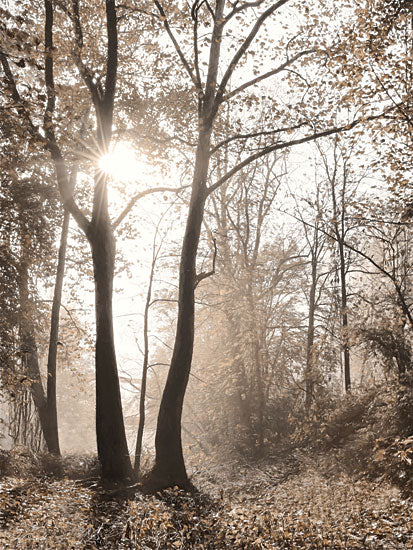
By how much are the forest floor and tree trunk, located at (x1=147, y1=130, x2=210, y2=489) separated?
2.05ft

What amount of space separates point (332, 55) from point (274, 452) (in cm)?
1052

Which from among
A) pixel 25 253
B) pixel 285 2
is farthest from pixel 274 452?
pixel 285 2

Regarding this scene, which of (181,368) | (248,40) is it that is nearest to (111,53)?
(248,40)

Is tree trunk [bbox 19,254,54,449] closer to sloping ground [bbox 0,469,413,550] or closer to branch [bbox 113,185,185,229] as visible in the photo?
branch [bbox 113,185,185,229]

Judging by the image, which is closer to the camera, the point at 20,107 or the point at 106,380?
the point at 20,107

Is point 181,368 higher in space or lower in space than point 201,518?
higher

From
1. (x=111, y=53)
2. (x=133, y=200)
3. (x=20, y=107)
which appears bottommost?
(x=20, y=107)

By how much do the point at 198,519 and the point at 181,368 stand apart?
2925mm

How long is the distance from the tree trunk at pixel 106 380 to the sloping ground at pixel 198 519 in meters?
0.63

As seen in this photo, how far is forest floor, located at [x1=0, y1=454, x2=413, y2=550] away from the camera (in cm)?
509

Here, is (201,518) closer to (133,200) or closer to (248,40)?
(133,200)

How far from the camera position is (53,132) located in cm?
802

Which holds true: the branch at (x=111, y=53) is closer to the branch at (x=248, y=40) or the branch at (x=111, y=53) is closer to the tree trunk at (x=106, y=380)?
the branch at (x=248, y=40)

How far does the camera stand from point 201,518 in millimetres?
6258
